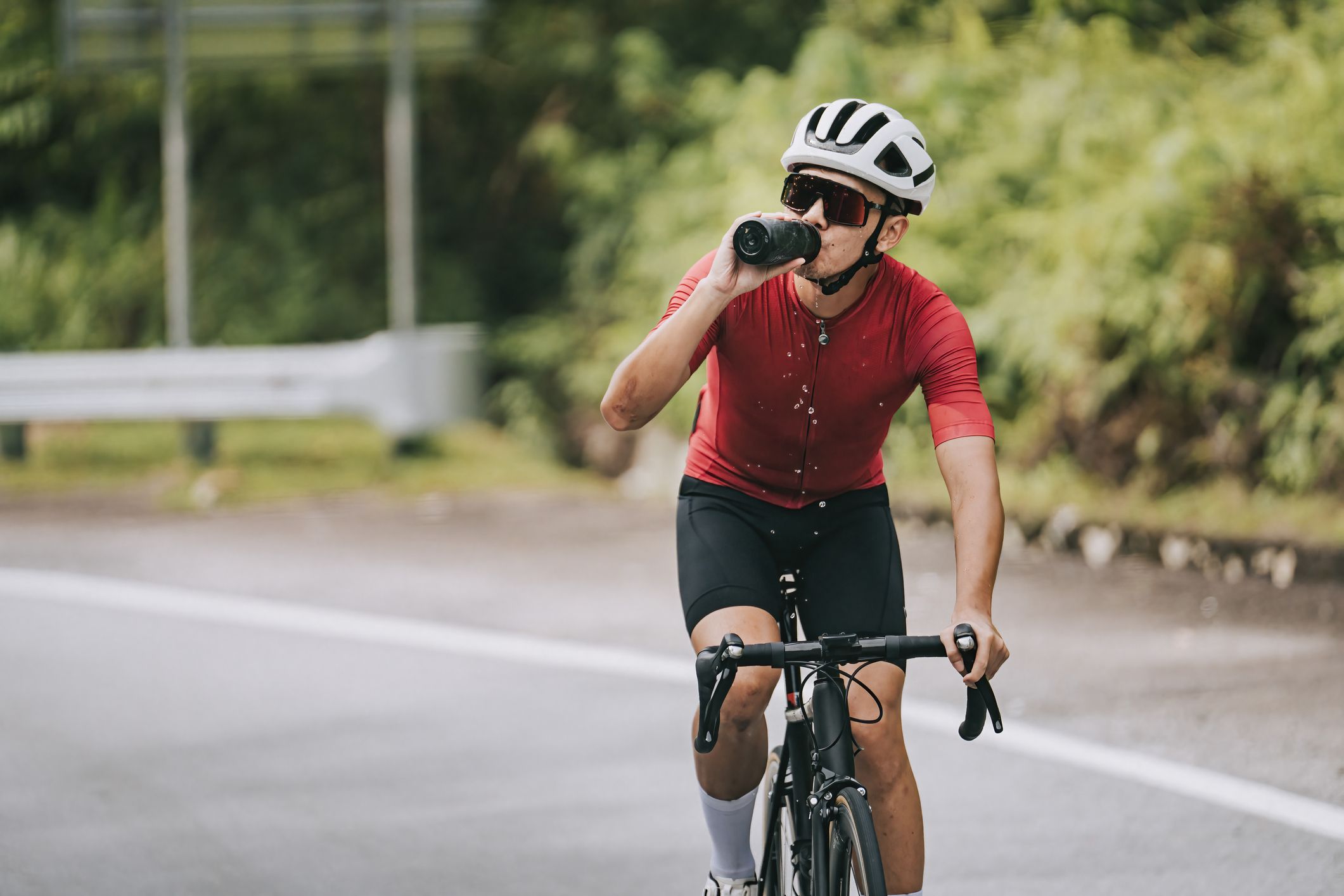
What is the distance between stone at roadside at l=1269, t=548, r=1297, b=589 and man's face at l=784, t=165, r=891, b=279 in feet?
21.1

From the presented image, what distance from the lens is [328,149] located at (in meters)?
17.7

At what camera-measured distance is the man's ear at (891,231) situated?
3.92 metres

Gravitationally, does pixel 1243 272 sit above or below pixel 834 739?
above

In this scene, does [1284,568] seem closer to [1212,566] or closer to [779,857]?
[1212,566]

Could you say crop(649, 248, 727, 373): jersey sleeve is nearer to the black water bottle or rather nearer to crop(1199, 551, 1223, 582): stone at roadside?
the black water bottle

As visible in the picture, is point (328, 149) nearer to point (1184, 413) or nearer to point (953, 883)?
point (1184, 413)

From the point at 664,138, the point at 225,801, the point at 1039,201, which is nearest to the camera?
the point at 225,801

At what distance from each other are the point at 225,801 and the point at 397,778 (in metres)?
0.62

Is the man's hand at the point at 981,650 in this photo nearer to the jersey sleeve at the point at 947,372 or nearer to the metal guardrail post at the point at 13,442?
the jersey sleeve at the point at 947,372

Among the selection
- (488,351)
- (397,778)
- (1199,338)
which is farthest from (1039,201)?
(397,778)

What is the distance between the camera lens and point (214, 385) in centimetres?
1313

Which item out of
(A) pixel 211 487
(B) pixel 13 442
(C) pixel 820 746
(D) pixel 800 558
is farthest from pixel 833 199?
(B) pixel 13 442

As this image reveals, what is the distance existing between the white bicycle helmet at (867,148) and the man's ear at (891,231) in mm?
45

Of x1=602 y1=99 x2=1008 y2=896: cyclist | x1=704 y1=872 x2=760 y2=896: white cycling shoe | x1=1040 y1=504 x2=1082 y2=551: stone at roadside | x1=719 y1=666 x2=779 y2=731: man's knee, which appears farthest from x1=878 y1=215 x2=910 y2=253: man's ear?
x1=1040 y1=504 x2=1082 y2=551: stone at roadside
